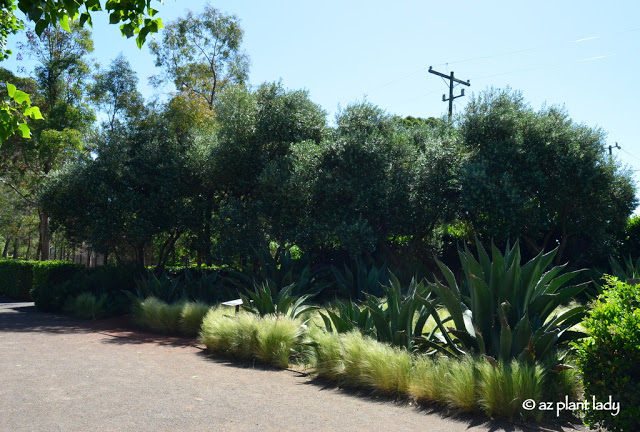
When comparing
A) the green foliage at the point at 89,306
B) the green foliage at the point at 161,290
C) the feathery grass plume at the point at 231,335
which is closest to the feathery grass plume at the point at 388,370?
the feathery grass plume at the point at 231,335

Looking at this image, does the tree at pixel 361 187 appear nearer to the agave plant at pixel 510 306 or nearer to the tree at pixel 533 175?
the tree at pixel 533 175

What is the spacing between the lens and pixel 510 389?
525 cm

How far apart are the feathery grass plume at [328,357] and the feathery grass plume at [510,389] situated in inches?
78.7

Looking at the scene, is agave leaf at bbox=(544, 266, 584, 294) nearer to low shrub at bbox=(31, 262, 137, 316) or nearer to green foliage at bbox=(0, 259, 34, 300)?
low shrub at bbox=(31, 262, 137, 316)

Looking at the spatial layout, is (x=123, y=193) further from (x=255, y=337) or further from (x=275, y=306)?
(x=255, y=337)

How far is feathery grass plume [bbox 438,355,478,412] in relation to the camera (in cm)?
545

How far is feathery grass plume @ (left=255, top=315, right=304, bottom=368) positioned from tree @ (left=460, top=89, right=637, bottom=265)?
6.36m

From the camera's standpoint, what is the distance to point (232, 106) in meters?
15.9

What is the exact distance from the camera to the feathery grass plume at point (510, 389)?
5215 millimetres

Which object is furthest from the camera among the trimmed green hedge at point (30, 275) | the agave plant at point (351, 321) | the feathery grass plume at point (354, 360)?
the trimmed green hedge at point (30, 275)

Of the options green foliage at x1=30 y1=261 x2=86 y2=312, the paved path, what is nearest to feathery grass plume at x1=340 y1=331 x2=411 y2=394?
the paved path

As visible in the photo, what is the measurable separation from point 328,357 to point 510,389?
2.58 meters

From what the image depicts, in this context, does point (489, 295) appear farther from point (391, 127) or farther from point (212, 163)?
point (212, 163)

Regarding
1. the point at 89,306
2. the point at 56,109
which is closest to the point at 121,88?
the point at 56,109
